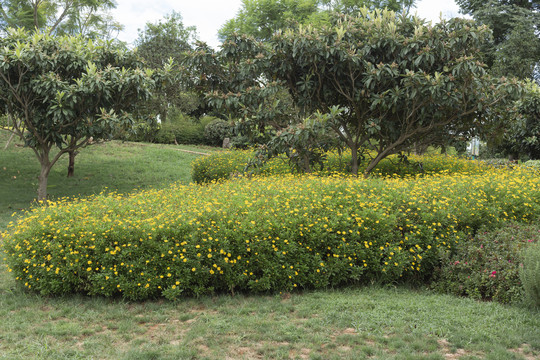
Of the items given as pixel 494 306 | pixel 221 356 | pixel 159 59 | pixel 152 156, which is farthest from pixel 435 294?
pixel 159 59

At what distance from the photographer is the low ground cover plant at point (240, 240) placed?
5004mm

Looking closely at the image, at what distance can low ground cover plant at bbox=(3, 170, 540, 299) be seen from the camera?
5.00 m

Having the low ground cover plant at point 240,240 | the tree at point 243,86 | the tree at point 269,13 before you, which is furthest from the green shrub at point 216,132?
the low ground cover plant at point 240,240

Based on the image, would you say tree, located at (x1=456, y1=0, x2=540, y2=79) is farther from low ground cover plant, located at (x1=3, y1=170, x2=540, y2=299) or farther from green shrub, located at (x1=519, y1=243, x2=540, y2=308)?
green shrub, located at (x1=519, y1=243, x2=540, y2=308)

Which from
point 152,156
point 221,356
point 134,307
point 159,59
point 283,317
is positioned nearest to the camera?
point 221,356

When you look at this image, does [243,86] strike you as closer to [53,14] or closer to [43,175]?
[43,175]

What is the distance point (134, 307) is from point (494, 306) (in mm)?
3783

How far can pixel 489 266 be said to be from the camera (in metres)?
5.26

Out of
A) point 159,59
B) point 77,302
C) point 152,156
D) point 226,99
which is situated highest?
point 159,59

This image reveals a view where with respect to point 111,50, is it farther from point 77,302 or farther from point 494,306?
point 494,306

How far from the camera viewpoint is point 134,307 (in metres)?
Result: 4.84

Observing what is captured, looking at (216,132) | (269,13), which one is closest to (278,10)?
(269,13)

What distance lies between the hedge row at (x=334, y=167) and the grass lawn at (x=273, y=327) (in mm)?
5386

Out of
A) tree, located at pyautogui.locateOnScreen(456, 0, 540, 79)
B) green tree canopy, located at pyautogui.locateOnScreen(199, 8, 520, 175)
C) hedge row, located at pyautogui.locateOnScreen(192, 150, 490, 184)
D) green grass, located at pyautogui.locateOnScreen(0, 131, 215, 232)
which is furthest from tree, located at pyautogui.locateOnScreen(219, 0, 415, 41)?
green tree canopy, located at pyautogui.locateOnScreen(199, 8, 520, 175)
